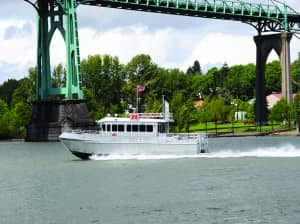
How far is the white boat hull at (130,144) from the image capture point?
6525 cm

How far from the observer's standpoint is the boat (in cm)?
6525

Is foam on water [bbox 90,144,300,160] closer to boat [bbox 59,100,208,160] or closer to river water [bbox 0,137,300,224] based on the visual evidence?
river water [bbox 0,137,300,224]

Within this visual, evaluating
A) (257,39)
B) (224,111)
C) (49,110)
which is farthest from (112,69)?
(49,110)

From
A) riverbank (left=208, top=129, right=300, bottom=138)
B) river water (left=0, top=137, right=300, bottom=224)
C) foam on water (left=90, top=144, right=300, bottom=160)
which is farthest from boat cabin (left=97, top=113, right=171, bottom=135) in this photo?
riverbank (left=208, top=129, right=300, bottom=138)

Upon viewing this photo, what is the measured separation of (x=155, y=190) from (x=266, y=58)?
101 meters

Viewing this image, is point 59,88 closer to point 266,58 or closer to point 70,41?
point 70,41

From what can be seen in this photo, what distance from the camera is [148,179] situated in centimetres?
5312

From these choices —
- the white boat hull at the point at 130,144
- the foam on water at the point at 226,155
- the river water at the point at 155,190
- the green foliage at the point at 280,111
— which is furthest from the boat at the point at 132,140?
the green foliage at the point at 280,111

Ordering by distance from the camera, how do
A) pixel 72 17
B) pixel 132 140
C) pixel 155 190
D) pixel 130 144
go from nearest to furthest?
pixel 155 190 → pixel 130 144 → pixel 132 140 → pixel 72 17


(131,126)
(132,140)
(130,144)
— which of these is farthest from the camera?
(131,126)

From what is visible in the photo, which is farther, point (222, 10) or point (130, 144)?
point (222, 10)

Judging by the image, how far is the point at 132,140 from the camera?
65.4 meters

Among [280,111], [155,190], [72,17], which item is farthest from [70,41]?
[155,190]

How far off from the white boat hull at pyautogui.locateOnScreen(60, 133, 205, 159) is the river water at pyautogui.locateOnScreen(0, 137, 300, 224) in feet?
1.94
